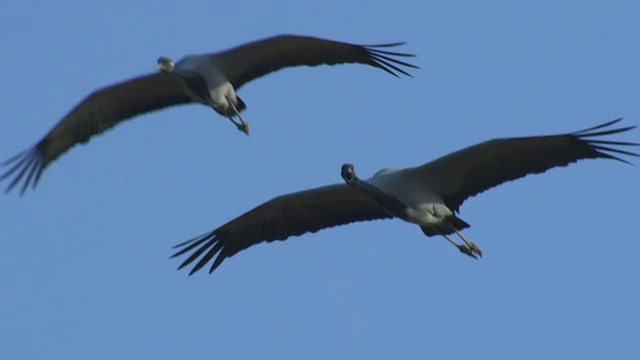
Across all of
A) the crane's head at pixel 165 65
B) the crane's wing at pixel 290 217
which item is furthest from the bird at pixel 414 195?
the crane's head at pixel 165 65

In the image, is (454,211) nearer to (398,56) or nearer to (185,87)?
(398,56)

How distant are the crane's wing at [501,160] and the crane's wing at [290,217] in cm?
110

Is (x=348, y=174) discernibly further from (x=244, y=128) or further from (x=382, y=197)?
(x=244, y=128)

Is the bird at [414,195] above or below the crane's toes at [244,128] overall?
below

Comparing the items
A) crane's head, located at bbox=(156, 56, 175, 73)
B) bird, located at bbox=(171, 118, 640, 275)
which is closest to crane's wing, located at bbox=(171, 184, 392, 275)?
bird, located at bbox=(171, 118, 640, 275)

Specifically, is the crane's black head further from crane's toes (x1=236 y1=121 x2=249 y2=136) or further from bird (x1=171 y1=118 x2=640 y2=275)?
crane's toes (x1=236 y1=121 x2=249 y2=136)

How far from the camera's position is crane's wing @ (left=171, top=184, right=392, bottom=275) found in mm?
19625

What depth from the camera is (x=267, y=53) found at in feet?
68.1

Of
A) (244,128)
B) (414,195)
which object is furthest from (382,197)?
(244,128)

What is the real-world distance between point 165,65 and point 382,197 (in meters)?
3.64

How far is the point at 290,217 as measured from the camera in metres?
19.9

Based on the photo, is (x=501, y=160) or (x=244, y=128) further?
(x=244, y=128)

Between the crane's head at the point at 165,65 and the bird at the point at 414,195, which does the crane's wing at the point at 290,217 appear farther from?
the crane's head at the point at 165,65

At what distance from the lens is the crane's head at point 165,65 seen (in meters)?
20.7
